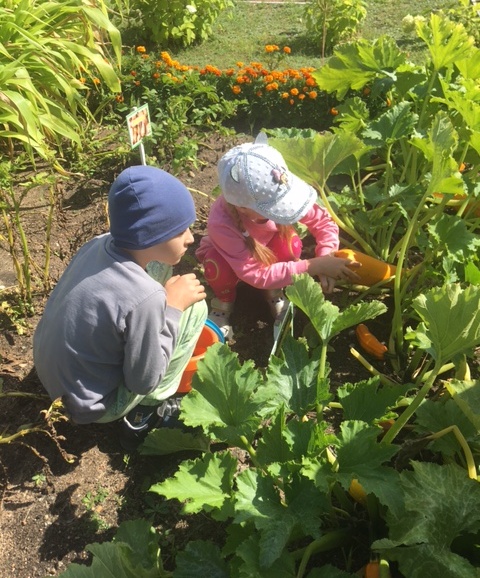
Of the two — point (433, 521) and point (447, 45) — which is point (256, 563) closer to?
point (433, 521)

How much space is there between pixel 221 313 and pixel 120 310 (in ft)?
3.46

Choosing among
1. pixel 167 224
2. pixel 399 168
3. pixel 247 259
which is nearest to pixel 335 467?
pixel 167 224

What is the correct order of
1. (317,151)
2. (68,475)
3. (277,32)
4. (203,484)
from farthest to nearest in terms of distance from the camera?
(277,32), (317,151), (68,475), (203,484)

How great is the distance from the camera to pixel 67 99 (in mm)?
3957

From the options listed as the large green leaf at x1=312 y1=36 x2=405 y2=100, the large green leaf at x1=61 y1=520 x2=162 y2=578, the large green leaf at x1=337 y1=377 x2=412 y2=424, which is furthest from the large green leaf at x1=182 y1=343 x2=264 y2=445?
the large green leaf at x1=312 y1=36 x2=405 y2=100

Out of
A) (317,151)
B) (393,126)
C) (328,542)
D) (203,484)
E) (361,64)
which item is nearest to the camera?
(203,484)

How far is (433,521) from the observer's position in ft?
5.73

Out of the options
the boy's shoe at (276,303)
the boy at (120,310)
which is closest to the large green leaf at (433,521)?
the boy at (120,310)

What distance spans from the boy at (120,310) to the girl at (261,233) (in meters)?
0.50

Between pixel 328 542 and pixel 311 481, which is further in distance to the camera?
pixel 328 542

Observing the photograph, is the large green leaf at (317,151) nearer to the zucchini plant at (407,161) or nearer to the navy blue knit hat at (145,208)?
the zucchini plant at (407,161)

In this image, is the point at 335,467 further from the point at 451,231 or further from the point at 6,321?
the point at 6,321

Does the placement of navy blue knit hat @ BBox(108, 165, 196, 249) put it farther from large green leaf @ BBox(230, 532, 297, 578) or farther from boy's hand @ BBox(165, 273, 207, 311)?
large green leaf @ BBox(230, 532, 297, 578)

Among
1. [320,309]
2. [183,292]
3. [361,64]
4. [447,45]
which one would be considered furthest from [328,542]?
[361,64]
